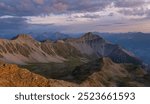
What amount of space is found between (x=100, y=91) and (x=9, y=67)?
235ft

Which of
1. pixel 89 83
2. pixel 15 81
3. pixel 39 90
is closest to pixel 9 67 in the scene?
pixel 15 81

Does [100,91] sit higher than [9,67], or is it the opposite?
[100,91]

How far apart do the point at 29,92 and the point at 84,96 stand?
3.85 m

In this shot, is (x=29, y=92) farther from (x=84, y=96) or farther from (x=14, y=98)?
(x=84, y=96)

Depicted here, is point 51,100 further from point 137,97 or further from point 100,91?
point 137,97

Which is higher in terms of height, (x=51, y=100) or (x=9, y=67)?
(x=51, y=100)

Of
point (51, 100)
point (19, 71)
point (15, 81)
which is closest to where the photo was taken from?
point (51, 100)

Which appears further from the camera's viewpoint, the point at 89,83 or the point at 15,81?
the point at 89,83

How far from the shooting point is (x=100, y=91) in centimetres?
2473

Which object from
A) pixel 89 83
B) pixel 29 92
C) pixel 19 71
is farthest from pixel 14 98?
pixel 89 83

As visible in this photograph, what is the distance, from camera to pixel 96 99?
23672 mm

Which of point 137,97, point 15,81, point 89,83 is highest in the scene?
point 137,97

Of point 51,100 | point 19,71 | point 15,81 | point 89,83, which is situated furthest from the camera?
point 89,83

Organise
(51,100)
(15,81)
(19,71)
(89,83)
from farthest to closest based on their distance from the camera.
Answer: (89,83)
(19,71)
(15,81)
(51,100)
